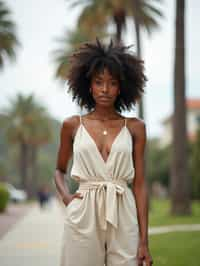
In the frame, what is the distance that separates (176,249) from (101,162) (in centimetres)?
967

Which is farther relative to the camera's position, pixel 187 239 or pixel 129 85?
pixel 187 239

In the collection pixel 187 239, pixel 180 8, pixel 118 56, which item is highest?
pixel 180 8

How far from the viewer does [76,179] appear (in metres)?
4.46

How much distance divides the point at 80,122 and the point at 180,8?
72.6ft

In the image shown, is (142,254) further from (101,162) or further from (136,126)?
(136,126)

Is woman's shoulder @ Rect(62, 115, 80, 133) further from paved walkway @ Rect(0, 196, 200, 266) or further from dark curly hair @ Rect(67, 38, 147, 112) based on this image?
paved walkway @ Rect(0, 196, 200, 266)

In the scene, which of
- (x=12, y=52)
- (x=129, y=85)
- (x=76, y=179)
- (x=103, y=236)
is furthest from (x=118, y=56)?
(x=12, y=52)

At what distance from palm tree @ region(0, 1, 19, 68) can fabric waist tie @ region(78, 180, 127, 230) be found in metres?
36.1

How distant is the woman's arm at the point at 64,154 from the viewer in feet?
14.9

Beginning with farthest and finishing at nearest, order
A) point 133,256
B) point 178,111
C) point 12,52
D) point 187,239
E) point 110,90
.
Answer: point 12,52 < point 178,111 < point 187,239 < point 110,90 < point 133,256

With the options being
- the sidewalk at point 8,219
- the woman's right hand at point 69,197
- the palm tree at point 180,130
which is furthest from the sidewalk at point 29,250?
the palm tree at point 180,130

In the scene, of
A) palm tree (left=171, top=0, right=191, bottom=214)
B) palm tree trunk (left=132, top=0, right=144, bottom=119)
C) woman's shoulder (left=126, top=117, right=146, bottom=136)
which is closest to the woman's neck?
woman's shoulder (left=126, top=117, right=146, bottom=136)

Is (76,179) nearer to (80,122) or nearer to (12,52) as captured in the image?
(80,122)

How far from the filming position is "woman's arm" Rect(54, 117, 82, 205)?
4.56m
